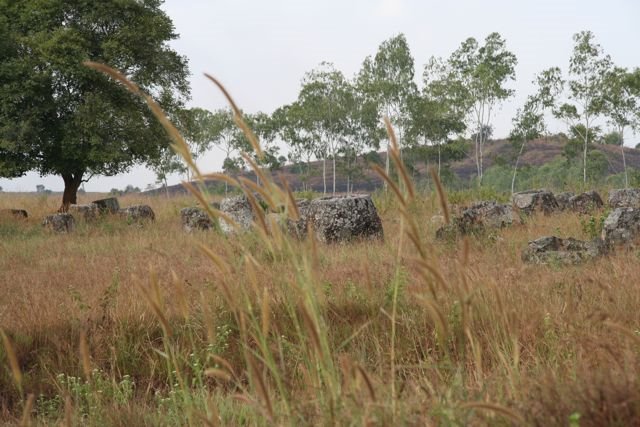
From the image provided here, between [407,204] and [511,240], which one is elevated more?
[407,204]

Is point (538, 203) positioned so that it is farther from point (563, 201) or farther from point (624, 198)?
point (624, 198)

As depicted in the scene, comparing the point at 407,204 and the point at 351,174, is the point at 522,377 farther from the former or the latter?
the point at 351,174

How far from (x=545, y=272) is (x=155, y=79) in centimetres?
Answer: 2245

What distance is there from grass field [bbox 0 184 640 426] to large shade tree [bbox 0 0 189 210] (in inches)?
530

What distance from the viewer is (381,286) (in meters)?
5.79

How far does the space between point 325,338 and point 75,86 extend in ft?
83.9

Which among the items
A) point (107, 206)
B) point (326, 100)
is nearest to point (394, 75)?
point (326, 100)

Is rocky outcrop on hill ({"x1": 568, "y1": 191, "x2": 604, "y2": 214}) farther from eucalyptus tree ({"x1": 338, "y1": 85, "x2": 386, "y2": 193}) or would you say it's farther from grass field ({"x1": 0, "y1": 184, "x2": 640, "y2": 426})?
eucalyptus tree ({"x1": 338, "y1": 85, "x2": 386, "y2": 193})

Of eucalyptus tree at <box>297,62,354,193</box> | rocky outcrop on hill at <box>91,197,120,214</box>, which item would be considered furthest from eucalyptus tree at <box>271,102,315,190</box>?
rocky outcrop on hill at <box>91,197,120,214</box>

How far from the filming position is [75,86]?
80.2 ft

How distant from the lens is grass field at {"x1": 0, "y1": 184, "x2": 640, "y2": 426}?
1858mm

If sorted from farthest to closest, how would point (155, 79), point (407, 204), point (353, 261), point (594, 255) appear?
1. point (155, 79)
2. point (353, 261)
3. point (594, 255)
4. point (407, 204)

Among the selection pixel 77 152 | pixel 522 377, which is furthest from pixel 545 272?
pixel 77 152

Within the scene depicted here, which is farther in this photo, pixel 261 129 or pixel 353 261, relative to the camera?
pixel 261 129
